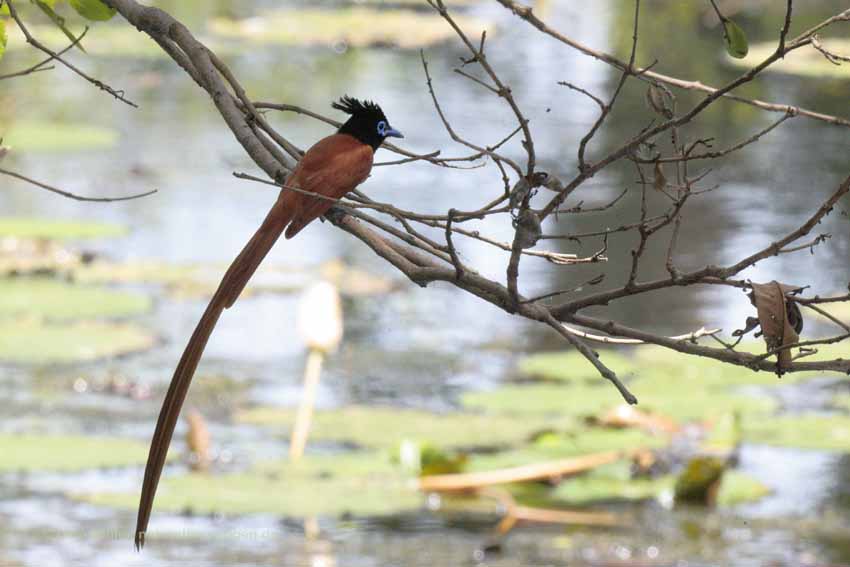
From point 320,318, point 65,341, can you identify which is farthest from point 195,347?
point 65,341

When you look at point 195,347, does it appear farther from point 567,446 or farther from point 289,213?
point 567,446

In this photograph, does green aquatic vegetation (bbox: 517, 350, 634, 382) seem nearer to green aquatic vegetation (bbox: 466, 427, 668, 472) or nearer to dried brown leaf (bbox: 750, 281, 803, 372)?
green aquatic vegetation (bbox: 466, 427, 668, 472)

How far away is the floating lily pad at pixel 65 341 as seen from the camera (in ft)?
19.3

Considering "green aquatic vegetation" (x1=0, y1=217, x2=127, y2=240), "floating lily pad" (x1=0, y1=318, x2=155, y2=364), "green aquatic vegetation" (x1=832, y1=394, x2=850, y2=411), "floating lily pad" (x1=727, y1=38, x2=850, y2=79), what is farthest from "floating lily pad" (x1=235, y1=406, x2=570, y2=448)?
"floating lily pad" (x1=727, y1=38, x2=850, y2=79)

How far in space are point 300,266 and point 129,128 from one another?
3.33 metres

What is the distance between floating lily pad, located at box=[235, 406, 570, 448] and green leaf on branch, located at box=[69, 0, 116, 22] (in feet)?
8.50

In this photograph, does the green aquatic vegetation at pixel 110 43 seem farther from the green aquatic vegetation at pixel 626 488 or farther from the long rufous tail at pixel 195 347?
the long rufous tail at pixel 195 347

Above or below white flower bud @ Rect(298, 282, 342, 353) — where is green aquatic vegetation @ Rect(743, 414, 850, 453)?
below

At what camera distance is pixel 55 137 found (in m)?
9.48

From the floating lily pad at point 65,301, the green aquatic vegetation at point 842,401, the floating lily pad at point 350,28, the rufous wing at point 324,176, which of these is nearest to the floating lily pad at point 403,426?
the green aquatic vegetation at point 842,401

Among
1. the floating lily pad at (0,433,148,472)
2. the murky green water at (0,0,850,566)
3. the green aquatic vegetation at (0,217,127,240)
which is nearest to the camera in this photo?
the murky green water at (0,0,850,566)

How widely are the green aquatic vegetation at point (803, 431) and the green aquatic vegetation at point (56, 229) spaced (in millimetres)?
3471

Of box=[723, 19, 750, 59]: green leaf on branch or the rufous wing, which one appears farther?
the rufous wing

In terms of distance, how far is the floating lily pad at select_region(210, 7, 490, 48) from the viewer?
41.2 ft
